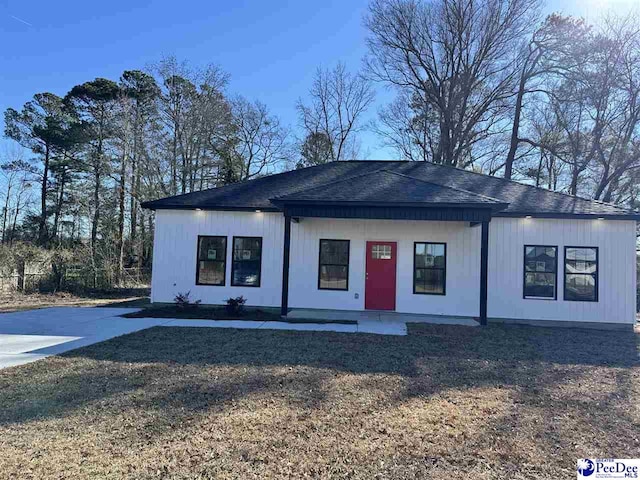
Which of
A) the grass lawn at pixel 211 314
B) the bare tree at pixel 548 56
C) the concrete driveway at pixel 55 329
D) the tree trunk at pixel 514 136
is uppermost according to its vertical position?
the bare tree at pixel 548 56

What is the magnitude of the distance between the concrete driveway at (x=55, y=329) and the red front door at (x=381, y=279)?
Result: 5595mm

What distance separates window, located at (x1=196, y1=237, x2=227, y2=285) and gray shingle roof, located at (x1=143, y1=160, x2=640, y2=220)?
1.06m

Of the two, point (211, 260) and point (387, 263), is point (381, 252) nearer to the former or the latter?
point (387, 263)

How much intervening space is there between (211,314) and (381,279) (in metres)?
4.87

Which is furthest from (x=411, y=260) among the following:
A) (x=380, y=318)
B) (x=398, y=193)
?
(x=398, y=193)

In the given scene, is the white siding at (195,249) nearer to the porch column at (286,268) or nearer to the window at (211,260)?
the window at (211,260)

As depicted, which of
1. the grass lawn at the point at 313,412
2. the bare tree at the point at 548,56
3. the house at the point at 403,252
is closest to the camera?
the grass lawn at the point at 313,412

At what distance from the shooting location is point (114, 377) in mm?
5066

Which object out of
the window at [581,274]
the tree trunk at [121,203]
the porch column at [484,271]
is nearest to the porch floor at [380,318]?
the porch column at [484,271]

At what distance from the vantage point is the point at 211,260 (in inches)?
455

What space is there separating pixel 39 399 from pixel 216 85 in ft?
78.6

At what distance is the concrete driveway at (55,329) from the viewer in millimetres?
6414

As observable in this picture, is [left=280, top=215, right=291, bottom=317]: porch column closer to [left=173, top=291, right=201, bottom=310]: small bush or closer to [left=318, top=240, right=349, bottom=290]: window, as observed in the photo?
[left=318, top=240, right=349, bottom=290]: window

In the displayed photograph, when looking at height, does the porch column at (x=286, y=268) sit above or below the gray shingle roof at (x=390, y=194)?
below
